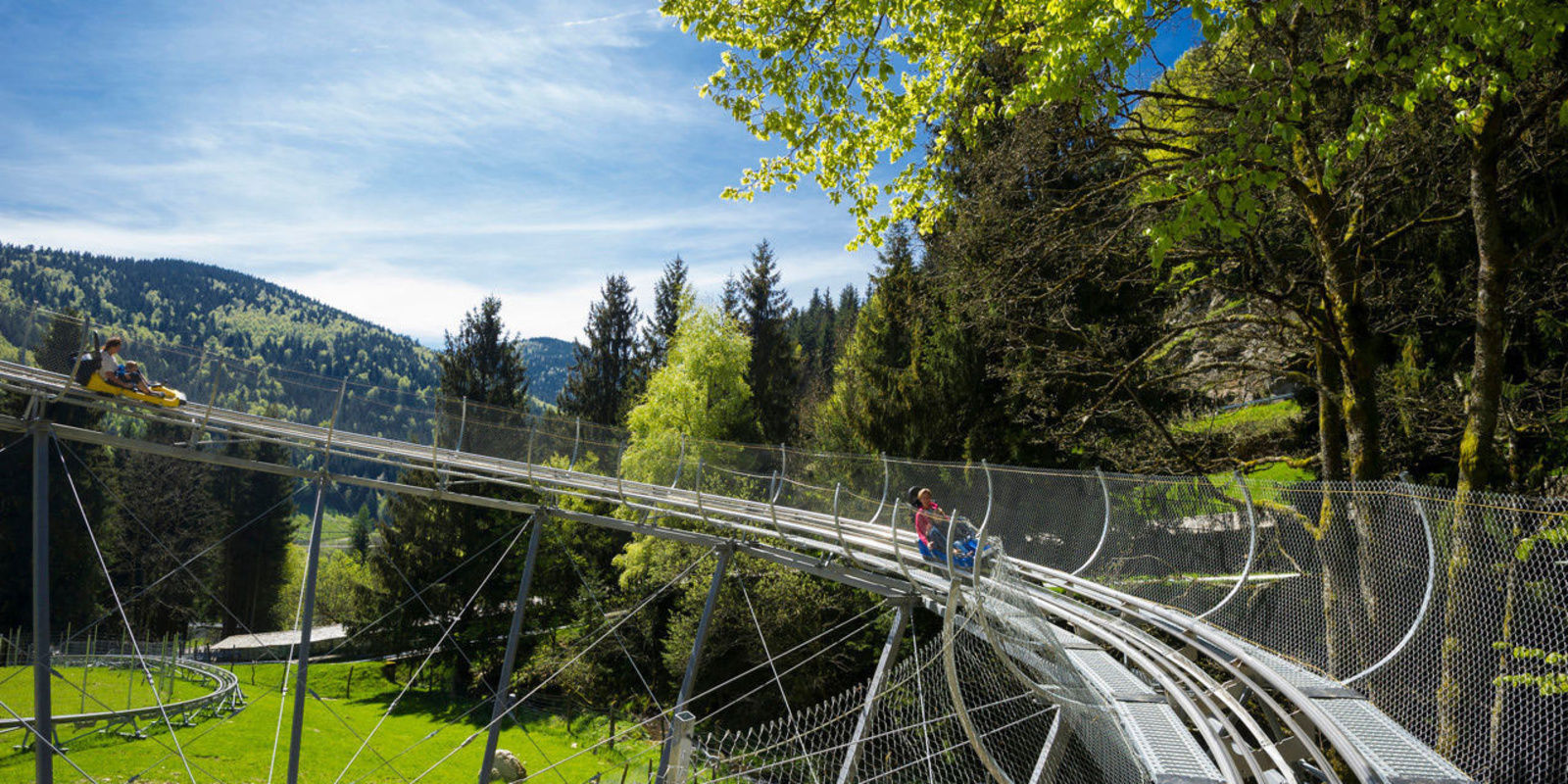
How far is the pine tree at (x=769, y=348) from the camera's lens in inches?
1560

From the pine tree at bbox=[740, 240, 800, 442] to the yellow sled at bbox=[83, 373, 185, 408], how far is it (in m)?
28.1

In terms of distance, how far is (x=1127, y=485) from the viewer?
8.75 metres

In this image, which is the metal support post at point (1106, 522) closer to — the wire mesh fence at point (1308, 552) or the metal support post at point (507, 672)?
the wire mesh fence at point (1308, 552)

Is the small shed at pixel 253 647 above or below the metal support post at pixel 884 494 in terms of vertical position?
below

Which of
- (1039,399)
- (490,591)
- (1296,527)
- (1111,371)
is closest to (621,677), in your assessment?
(490,591)

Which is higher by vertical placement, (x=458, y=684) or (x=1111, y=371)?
(x=1111, y=371)

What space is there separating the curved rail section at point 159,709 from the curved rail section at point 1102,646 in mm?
11702

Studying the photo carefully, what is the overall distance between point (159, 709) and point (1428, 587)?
1071 inches

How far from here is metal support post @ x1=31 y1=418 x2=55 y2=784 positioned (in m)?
8.88

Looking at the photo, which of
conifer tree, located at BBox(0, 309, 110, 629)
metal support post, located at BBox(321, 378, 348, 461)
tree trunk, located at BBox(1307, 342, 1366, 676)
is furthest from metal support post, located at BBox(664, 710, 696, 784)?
conifer tree, located at BBox(0, 309, 110, 629)

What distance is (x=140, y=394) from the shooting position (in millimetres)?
11172

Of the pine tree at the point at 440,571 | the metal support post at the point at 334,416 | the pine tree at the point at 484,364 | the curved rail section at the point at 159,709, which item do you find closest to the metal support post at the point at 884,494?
the metal support post at the point at 334,416

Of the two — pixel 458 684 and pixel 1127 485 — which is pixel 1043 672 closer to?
pixel 1127 485

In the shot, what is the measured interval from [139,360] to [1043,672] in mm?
12342
